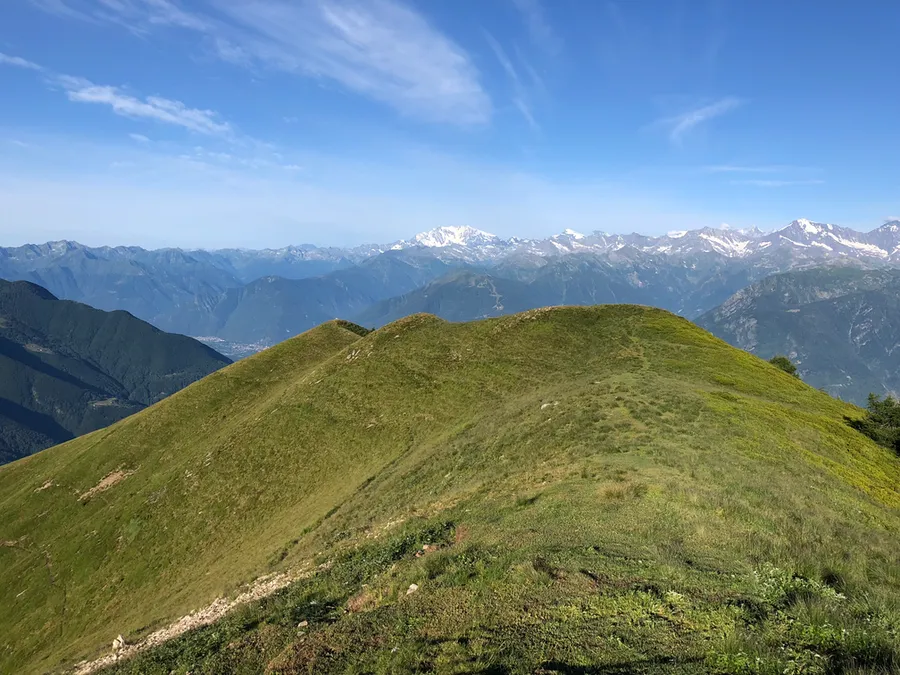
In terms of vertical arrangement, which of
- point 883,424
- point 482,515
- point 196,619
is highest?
point 482,515

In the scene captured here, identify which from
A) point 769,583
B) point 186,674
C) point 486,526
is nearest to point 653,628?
point 769,583

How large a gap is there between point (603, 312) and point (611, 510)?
204ft

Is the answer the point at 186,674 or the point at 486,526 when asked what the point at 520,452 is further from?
the point at 186,674

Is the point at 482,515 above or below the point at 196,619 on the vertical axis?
above

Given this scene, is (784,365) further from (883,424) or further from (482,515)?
(482,515)

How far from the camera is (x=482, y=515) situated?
901 inches

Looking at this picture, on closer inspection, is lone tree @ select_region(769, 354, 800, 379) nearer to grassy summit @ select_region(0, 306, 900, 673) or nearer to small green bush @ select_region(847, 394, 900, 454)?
grassy summit @ select_region(0, 306, 900, 673)

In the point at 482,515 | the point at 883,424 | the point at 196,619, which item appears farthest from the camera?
the point at 883,424

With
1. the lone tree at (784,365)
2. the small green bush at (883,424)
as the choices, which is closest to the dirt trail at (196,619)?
the small green bush at (883,424)

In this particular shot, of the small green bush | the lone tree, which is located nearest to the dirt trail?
the small green bush

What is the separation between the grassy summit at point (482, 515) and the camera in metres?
11.0

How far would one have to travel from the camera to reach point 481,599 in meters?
12.9

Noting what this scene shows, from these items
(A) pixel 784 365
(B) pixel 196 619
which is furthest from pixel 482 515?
(A) pixel 784 365

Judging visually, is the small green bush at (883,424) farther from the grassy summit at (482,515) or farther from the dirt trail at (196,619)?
the dirt trail at (196,619)
